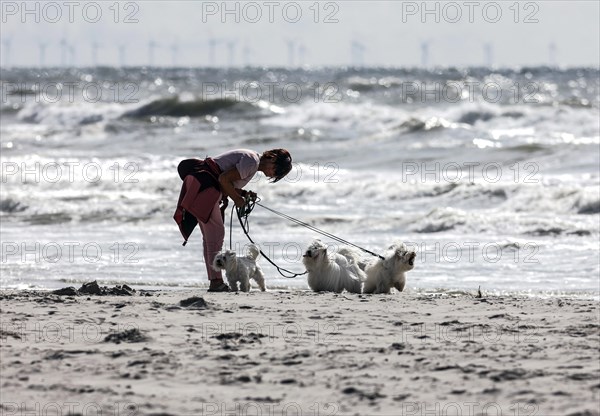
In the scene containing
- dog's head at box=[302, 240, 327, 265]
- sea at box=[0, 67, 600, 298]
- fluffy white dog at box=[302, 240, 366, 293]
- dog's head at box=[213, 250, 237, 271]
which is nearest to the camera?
dog's head at box=[213, 250, 237, 271]

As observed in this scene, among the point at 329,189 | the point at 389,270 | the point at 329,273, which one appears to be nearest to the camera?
the point at 389,270

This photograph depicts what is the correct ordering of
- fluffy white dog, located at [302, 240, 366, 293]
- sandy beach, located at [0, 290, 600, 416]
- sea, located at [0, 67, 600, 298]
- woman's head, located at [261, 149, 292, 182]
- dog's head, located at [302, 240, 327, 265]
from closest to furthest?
sandy beach, located at [0, 290, 600, 416] → woman's head, located at [261, 149, 292, 182] → dog's head, located at [302, 240, 327, 265] → fluffy white dog, located at [302, 240, 366, 293] → sea, located at [0, 67, 600, 298]

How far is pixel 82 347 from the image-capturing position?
668 centimetres

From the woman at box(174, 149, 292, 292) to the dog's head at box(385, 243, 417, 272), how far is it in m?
1.19

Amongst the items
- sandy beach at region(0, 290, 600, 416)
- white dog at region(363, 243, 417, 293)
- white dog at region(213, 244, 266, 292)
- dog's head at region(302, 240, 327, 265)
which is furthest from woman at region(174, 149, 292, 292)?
white dog at region(363, 243, 417, 293)

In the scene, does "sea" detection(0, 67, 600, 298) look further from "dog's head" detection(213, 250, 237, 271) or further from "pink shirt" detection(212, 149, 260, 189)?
"pink shirt" detection(212, 149, 260, 189)

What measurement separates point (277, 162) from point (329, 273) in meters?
1.20

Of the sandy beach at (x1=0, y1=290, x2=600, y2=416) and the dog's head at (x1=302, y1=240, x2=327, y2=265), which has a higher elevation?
the dog's head at (x1=302, y1=240, x2=327, y2=265)

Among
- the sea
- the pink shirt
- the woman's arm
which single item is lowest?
the sea

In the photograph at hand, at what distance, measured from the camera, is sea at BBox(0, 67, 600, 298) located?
12523mm

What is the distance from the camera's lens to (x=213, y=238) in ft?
31.1

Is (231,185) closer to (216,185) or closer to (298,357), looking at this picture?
(216,185)

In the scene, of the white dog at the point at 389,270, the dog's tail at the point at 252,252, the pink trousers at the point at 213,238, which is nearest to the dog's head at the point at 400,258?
the white dog at the point at 389,270

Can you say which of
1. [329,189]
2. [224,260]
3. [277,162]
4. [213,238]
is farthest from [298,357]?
[329,189]
